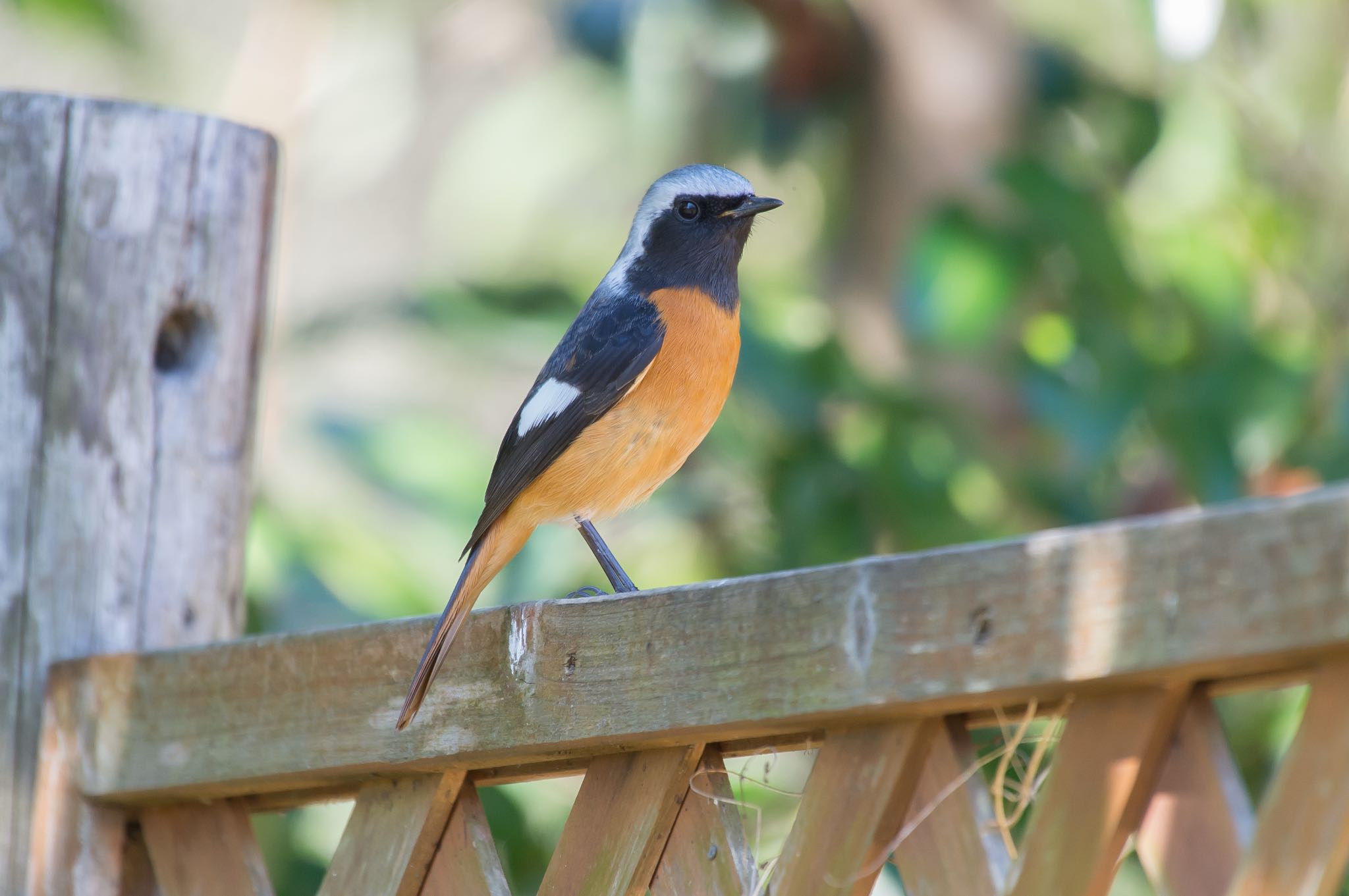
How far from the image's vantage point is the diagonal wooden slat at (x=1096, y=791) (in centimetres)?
152

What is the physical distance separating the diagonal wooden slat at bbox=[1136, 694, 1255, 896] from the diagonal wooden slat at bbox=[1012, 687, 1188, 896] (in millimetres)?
15

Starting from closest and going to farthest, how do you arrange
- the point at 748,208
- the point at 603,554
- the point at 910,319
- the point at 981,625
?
the point at 981,625 < the point at 603,554 < the point at 748,208 < the point at 910,319

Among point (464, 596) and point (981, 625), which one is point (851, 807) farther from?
point (464, 596)

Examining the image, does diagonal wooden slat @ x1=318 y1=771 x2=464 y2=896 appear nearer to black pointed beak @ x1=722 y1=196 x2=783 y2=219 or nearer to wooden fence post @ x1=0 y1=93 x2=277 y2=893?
wooden fence post @ x1=0 y1=93 x2=277 y2=893

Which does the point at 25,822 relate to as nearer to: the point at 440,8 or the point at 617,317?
the point at 617,317

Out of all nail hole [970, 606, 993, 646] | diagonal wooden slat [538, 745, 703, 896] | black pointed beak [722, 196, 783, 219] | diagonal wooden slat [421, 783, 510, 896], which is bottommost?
nail hole [970, 606, 993, 646]

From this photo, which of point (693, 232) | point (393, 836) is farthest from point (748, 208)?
point (393, 836)

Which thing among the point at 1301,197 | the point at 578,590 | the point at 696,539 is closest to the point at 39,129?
the point at 578,590

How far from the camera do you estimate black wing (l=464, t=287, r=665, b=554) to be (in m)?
3.01

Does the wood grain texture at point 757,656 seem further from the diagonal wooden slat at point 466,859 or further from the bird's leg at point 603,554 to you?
the bird's leg at point 603,554

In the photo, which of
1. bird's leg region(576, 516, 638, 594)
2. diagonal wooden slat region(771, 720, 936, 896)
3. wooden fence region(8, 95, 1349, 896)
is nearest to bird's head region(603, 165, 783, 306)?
bird's leg region(576, 516, 638, 594)

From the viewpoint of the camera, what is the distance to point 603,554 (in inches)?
129

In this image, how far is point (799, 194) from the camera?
7477 millimetres

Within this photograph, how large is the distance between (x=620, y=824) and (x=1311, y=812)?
0.93 m
